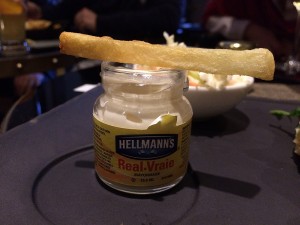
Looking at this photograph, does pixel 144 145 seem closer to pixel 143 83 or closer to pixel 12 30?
pixel 143 83

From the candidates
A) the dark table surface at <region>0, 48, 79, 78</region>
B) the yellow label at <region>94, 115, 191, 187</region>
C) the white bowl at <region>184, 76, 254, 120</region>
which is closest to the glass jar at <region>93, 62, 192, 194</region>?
the yellow label at <region>94, 115, 191, 187</region>

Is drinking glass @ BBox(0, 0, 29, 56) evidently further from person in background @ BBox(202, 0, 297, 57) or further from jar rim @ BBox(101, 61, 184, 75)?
person in background @ BBox(202, 0, 297, 57)

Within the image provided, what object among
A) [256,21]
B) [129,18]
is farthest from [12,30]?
[256,21]

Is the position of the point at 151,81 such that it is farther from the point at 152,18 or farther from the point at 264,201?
the point at 152,18

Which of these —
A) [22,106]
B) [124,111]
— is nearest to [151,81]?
[124,111]

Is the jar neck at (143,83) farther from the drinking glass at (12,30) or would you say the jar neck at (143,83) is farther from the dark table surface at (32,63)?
the drinking glass at (12,30)

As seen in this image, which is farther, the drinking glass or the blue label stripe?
the drinking glass

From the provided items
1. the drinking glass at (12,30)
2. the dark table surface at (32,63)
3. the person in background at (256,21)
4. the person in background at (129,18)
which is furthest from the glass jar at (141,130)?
the person in background at (129,18)
